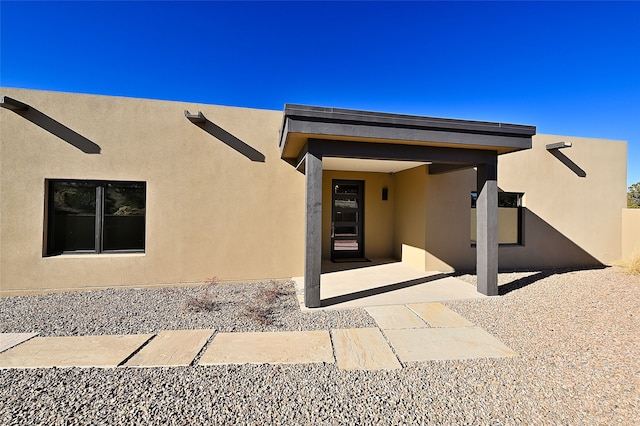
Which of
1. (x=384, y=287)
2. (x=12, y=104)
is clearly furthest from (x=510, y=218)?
(x=12, y=104)

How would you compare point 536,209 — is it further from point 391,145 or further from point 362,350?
point 362,350

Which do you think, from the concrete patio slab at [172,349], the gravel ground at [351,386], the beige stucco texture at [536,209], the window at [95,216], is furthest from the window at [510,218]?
the window at [95,216]

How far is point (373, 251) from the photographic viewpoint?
30.9 feet

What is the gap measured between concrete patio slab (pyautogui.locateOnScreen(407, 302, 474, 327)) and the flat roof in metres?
2.90

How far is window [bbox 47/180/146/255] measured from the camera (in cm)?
595

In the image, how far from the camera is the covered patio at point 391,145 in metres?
4.47

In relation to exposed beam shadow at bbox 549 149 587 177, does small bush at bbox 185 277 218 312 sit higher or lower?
lower

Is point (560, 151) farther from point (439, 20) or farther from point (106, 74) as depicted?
point (106, 74)

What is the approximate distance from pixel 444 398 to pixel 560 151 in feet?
32.0

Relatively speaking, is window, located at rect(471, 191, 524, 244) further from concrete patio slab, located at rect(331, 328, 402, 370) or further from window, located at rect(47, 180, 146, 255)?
window, located at rect(47, 180, 146, 255)

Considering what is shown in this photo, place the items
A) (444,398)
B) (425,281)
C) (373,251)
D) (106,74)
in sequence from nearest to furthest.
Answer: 1. (444,398)
2. (425,281)
3. (106,74)
4. (373,251)

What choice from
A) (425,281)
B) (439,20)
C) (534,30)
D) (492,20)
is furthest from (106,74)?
(534,30)

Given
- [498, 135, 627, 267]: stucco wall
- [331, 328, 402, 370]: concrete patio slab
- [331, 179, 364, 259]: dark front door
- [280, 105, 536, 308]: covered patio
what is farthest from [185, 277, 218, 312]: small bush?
[498, 135, 627, 267]: stucco wall

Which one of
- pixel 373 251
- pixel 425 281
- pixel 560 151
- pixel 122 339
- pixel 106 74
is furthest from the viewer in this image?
pixel 373 251
